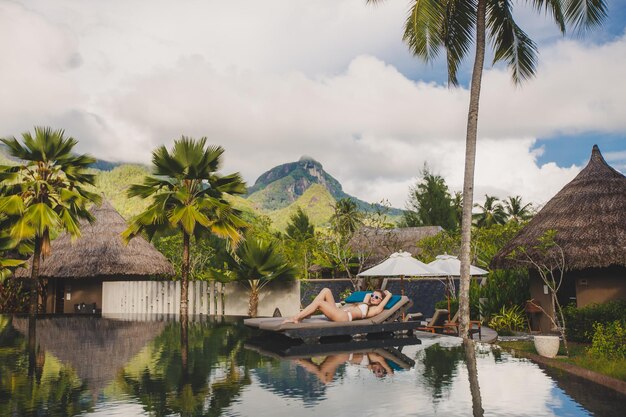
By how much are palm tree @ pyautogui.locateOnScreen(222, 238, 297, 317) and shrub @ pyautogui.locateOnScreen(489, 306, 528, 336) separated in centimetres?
713

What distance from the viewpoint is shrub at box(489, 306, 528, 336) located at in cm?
1494

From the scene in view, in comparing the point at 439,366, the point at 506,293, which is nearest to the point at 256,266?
the point at 506,293

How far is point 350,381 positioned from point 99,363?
4166 millimetres

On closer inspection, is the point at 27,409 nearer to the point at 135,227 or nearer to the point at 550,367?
the point at 550,367

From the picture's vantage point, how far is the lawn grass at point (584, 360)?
7310 mm

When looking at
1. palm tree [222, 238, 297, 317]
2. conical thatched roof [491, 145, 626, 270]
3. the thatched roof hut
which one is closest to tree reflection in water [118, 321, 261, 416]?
palm tree [222, 238, 297, 317]

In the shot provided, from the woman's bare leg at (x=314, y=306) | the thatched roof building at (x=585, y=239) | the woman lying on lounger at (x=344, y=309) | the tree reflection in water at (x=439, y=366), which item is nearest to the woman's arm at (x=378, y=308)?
the woman lying on lounger at (x=344, y=309)

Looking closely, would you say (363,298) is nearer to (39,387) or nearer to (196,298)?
(39,387)

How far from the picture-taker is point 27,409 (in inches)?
219

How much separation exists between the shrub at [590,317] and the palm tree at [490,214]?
164 ft

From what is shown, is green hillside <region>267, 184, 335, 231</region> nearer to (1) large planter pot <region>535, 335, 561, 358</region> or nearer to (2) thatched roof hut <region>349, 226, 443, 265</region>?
(2) thatched roof hut <region>349, 226, 443, 265</region>

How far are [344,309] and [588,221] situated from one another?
6981 mm

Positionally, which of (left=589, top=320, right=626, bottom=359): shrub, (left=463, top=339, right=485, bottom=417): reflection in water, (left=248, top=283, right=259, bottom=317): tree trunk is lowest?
(left=463, top=339, right=485, bottom=417): reflection in water

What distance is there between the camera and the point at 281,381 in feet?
23.2
